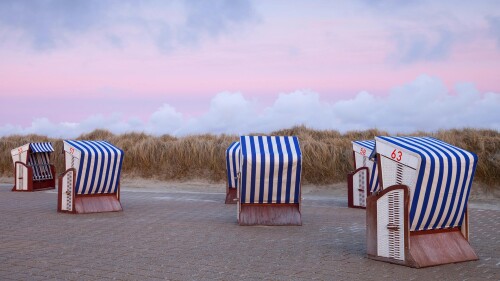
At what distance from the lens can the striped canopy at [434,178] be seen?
757cm

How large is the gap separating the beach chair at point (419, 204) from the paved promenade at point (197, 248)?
229 millimetres

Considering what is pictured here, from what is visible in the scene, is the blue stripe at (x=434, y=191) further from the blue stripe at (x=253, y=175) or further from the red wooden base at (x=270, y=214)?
the blue stripe at (x=253, y=175)

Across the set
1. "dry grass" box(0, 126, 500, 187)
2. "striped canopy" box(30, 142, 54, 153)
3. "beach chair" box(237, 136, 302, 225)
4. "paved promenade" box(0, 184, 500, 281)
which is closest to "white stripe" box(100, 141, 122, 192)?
"paved promenade" box(0, 184, 500, 281)

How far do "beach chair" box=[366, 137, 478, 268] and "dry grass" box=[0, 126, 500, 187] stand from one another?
41.4 ft

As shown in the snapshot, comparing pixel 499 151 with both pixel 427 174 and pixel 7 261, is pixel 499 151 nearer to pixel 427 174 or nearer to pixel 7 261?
pixel 427 174

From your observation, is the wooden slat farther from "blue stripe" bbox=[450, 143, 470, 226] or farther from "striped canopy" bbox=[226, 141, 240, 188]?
"striped canopy" bbox=[226, 141, 240, 188]

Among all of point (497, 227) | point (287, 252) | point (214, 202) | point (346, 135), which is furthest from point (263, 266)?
point (346, 135)

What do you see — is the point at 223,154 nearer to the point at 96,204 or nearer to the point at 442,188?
the point at 96,204

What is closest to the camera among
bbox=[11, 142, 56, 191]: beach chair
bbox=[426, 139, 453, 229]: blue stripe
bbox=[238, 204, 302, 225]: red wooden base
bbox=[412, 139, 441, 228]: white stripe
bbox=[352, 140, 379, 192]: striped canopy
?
bbox=[412, 139, 441, 228]: white stripe

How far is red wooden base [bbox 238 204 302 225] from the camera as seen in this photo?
38.0 ft

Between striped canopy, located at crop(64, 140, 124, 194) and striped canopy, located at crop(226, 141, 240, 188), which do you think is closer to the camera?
striped canopy, located at crop(64, 140, 124, 194)

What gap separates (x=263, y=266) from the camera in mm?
7551

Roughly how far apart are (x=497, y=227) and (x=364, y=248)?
4.05m

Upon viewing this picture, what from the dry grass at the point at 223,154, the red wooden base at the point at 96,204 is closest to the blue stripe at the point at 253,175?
the red wooden base at the point at 96,204
